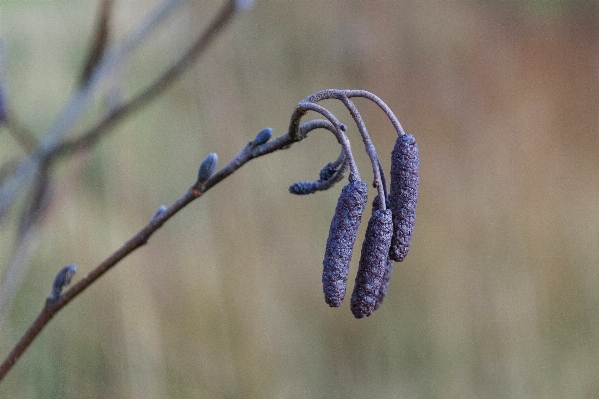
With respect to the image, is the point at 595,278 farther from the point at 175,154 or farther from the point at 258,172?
the point at 175,154

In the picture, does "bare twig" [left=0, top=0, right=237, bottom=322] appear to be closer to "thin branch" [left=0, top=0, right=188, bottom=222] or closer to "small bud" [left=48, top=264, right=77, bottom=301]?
"thin branch" [left=0, top=0, right=188, bottom=222]

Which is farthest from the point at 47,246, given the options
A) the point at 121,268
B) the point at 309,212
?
the point at 309,212

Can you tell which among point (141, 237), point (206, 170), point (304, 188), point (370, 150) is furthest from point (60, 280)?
point (370, 150)

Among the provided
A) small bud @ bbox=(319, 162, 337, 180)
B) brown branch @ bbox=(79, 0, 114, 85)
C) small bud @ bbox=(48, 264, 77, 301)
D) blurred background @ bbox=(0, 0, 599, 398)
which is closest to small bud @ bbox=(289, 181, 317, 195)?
small bud @ bbox=(319, 162, 337, 180)

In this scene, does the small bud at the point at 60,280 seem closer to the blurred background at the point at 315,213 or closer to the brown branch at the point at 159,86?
the brown branch at the point at 159,86

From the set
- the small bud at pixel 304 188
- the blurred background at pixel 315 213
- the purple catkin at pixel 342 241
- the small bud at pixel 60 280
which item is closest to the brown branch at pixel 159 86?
A: the small bud at pixel 60 280
